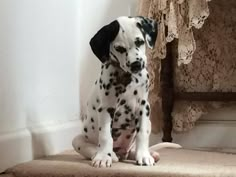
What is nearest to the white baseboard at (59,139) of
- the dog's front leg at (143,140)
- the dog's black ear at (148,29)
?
the dog's front leg at (143,140)

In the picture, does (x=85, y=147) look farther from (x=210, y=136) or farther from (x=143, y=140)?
(x=210, y=136)

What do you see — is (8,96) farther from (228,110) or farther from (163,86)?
(228,110)

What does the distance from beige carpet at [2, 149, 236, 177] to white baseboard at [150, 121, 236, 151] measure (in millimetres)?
307

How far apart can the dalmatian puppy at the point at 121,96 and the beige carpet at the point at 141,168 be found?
0.13 ft

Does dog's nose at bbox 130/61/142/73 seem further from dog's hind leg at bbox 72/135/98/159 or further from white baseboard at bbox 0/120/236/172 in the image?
white baseboard at bbox 0/120/236/172

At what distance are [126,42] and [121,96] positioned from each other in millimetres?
155

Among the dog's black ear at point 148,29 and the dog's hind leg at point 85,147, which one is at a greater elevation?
the dog's black ear at point 148,29

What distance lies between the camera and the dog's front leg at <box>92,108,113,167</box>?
4.47 ft

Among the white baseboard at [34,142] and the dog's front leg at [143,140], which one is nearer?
the dog's front leg at [143,140]

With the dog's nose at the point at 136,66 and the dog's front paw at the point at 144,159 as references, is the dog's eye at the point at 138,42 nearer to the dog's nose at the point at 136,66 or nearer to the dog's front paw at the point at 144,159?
the dog's nose at the point at 136,66

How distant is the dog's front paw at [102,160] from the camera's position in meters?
1.35

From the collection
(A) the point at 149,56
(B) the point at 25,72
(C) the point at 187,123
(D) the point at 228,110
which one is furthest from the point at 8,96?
(D) the point at 228,110

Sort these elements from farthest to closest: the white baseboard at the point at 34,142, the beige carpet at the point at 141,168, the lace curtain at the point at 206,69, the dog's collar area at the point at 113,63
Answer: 1. the lace curtain at the point at 206,69
2. the white baseboard at the point at 34,142
3. the dog's collar area at the point at 113,63
4. the beige carpet at the point at 141,168

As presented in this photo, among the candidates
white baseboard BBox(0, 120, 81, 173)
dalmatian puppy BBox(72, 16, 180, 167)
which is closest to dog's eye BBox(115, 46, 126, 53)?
dalmatian puppy BBox(72, 16, 180, 167)
